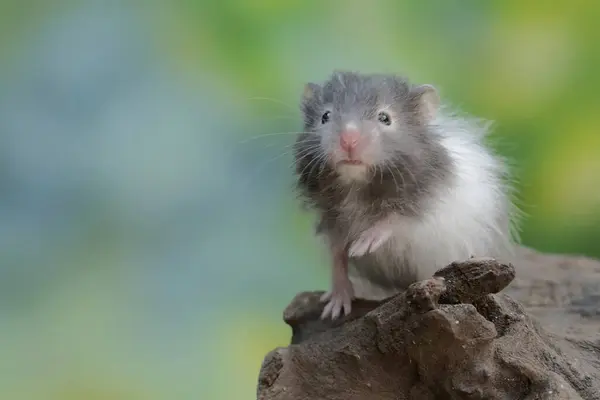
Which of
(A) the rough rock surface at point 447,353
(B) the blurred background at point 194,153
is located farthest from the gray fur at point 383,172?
(B) the blurred background at point 194,153

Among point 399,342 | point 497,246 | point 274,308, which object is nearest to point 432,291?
point 399,342

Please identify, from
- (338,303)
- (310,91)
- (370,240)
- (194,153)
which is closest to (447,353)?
(370,240)

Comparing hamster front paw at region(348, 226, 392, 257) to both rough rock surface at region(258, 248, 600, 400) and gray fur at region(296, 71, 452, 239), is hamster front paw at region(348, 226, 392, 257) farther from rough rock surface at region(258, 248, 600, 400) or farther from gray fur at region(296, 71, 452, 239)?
rough rock surface at region(258, 248, 600, 400)

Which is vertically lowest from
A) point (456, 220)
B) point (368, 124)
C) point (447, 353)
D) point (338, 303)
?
point (447, 353)

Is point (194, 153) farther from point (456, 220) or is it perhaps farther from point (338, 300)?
point (456, 220)

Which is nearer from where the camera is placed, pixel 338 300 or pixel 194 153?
pixel 338 300

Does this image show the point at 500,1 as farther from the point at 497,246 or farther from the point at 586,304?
the point at 586,304

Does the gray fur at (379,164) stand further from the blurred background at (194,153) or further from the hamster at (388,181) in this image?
the blurred background at (194,153)
